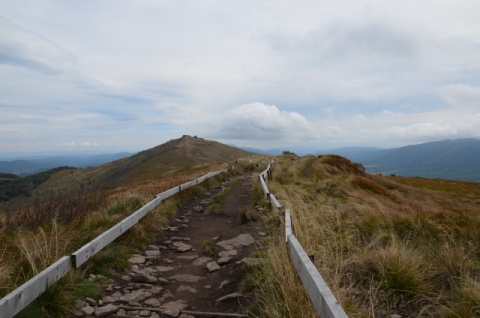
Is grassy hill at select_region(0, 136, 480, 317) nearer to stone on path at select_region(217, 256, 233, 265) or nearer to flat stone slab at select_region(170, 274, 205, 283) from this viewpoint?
stone on path at select_region(217, 256, 233, 265)

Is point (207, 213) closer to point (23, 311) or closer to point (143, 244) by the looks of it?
point (143, 244)

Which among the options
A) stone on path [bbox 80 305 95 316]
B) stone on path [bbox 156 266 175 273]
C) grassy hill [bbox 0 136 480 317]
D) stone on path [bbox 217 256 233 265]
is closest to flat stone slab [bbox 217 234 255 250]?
grassy hill [bbox 0 136 480 317]

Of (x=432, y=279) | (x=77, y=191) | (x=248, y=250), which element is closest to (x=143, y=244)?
(x=248, y=250)

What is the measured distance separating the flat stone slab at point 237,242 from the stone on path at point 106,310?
3538 millimetres

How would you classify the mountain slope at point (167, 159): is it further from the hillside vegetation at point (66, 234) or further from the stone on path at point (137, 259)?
the stone on path at point (137, 259)

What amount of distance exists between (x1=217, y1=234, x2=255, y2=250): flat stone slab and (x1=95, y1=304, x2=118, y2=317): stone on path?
354 centimetres

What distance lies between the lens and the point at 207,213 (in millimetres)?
12555

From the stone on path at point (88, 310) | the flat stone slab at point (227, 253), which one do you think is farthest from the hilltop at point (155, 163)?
the stone on path at point (88, 310)

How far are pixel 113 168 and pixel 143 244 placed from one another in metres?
157

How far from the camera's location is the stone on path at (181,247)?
837 centimetres

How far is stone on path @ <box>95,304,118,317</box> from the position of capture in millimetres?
4699

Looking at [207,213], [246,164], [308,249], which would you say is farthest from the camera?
[246,164]

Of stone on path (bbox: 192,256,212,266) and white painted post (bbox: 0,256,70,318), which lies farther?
stone on path (bbox: 192,256,212,266)

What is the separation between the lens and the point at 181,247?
8.55 metres
